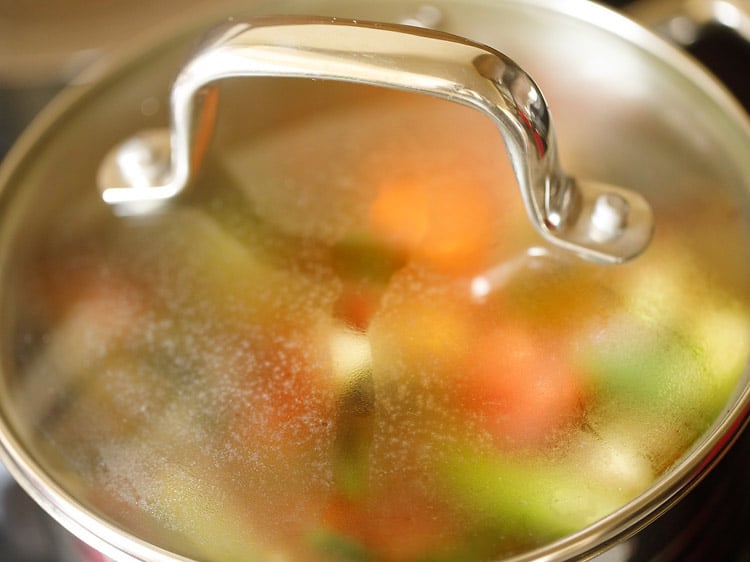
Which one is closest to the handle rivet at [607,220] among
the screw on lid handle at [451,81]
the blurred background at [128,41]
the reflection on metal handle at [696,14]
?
the screw on lid handle at [451,81]

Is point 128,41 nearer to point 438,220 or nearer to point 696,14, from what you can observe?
point 438,220

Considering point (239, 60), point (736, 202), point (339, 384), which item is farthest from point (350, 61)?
point (736, 202)

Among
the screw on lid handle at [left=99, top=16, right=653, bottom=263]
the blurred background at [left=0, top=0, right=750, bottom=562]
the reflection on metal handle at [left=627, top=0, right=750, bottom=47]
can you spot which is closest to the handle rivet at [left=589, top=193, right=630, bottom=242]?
the screw on lid handle at [left=99, top=16, right=653, bottom=263]

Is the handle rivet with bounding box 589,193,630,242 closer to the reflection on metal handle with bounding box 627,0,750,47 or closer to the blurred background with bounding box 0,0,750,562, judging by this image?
the blurred background with bounding box 0,0,750,562

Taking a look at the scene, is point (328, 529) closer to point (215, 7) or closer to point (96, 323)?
point (96, 323)

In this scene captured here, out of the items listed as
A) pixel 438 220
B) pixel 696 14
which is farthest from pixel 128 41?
pixel 696 14
